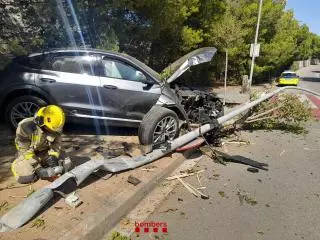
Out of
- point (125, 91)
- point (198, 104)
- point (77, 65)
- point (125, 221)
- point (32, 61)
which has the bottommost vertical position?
point (125, 221)

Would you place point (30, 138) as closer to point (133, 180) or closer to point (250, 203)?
point (133, 180)

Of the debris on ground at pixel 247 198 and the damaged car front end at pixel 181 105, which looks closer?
the debris on ground at pixel 247 198

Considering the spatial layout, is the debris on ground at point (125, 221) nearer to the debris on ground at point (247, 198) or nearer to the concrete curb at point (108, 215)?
the concrete curb at point (108, 215)

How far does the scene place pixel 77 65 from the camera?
693cm

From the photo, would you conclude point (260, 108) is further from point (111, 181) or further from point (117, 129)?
point (111, 181)

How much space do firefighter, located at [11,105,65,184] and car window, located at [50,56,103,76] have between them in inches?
99.3

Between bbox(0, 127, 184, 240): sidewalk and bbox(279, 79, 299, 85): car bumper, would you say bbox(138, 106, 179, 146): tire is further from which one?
bbox(279, 79, 299, 85): car bumper

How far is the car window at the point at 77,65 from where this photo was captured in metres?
6.89

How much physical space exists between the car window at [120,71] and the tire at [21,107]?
144cm

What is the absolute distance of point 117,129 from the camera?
7.87m

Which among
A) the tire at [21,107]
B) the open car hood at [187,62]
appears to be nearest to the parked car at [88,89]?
the tire at [21,107]

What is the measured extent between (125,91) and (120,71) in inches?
18.3

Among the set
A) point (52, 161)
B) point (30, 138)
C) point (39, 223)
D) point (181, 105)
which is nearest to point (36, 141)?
point (30, 138)

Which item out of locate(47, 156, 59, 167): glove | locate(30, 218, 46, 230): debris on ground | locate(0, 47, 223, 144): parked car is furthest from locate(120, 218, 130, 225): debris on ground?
locate(0, 47, 223, 144): parked car
